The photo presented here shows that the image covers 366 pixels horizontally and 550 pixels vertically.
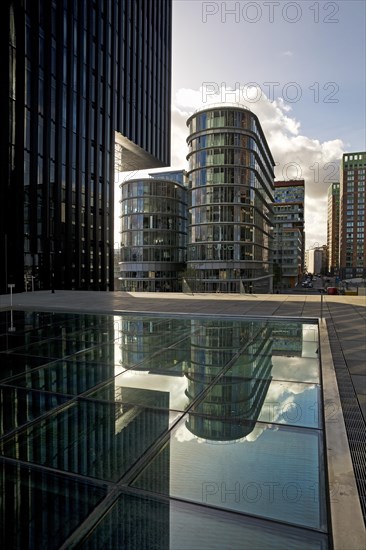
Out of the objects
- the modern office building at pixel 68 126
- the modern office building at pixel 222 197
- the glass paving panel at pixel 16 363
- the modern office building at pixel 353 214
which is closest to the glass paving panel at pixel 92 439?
the glass paving panel at pixel 16 363

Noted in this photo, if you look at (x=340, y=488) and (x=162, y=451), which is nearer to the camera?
(x=340, y=488)

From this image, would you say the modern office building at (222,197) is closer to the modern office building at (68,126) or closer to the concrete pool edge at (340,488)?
the modern office building at (68,126)

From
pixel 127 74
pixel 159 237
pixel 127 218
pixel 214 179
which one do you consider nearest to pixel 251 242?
pixel 214 179

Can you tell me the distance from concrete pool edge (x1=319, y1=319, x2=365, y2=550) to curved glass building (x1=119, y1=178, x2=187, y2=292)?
68.2 metres

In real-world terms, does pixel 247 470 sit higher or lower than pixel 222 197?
lower

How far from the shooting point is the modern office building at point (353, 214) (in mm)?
162375

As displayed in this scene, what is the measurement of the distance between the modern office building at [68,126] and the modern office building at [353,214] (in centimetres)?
13200

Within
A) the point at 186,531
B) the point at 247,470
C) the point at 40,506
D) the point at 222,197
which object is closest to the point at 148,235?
the point at 222,197

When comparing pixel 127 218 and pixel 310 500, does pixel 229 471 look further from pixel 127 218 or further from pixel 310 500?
pixel 127 218

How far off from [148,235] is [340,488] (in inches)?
2840

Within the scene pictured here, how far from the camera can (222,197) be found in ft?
204

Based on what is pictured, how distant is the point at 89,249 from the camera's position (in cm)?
4362

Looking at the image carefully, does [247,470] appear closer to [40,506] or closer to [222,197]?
[40,506]

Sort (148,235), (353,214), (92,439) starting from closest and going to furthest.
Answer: (92,439) → (148,235) → (353,214)
